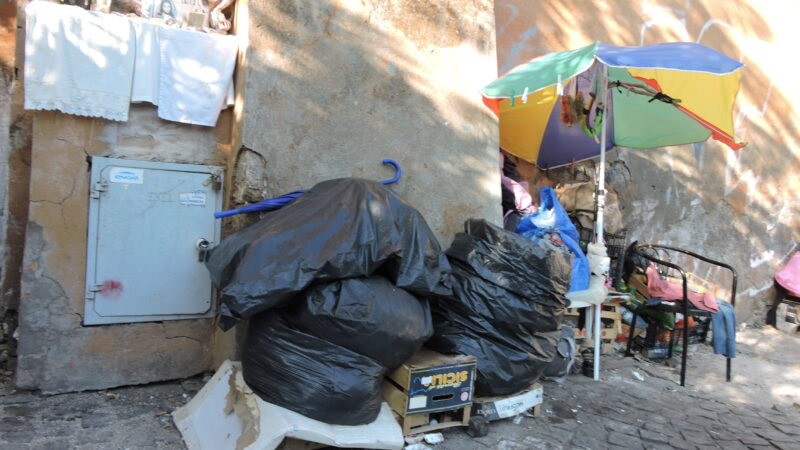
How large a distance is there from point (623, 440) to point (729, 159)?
180 inches

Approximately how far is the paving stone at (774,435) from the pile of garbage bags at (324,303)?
2317 millimetres

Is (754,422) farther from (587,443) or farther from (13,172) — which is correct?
(13,172)

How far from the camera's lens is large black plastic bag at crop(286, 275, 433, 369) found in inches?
84.6

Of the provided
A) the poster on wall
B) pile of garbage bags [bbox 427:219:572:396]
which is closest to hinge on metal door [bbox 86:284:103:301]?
the poster on wall

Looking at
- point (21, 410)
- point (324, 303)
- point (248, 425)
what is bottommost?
point (21, 410)

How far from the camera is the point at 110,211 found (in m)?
2.73

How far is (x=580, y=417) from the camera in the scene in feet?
9.89

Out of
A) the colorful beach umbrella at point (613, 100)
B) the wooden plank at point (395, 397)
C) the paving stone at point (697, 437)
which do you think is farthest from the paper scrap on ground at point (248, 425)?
the colorful beach umbrella at point (613, 100)

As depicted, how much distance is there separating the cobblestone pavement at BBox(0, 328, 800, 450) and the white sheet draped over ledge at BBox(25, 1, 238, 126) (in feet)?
4.96

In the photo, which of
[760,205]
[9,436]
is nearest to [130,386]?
[9,436]

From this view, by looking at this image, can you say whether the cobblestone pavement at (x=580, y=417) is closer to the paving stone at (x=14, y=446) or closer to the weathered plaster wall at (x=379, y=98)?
the paving stone at (x=14, y=446)

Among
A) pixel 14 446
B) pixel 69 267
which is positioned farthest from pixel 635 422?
pixel 69 267

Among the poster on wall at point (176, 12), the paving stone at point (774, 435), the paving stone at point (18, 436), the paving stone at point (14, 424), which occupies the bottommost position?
the paving stone at point (774, 435)

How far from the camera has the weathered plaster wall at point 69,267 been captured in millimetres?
2627
